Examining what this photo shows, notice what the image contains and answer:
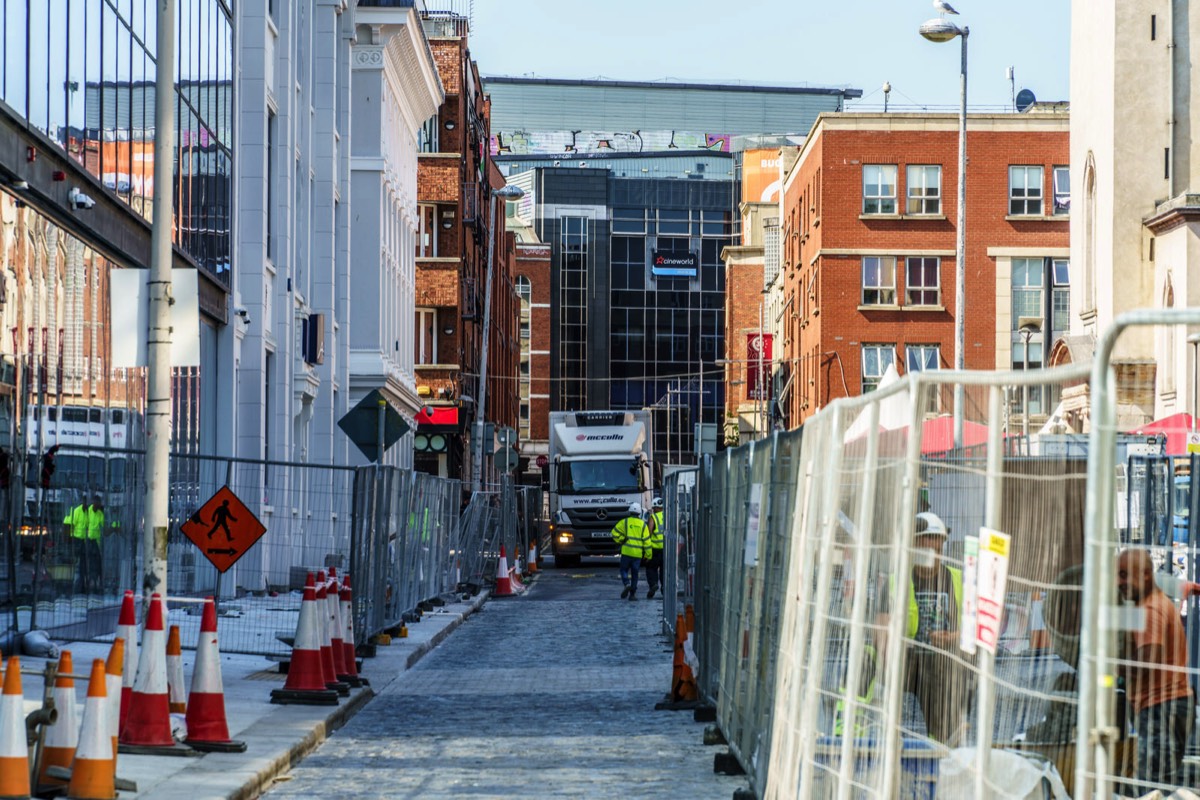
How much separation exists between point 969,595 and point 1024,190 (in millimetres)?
65197

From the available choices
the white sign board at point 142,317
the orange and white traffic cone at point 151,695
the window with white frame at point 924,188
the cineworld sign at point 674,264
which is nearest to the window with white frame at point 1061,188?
the window with white frame at point 924,188

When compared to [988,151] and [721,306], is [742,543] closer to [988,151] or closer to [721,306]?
[988,151]

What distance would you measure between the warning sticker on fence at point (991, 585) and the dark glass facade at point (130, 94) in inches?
498

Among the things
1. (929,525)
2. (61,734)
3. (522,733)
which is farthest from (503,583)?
(929,525)

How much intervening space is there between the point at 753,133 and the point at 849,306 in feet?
263

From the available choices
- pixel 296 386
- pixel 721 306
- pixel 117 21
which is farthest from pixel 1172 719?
pixel 721 306

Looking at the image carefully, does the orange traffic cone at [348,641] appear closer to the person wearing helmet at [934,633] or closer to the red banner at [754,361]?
the person wearing helmet at [934,633]

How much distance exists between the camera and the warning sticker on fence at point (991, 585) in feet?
16.9

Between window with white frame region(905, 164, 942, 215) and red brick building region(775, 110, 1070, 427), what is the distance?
0.04m

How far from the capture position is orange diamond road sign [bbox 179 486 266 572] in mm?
14773

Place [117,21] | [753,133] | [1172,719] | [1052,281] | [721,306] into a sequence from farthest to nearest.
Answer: [753,133], [721,306], [1052,281], [117,21], [1172,719]

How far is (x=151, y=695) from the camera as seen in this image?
11078 millimetres

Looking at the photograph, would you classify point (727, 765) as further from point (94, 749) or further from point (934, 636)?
point (934, 636)

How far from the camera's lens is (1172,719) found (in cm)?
491
